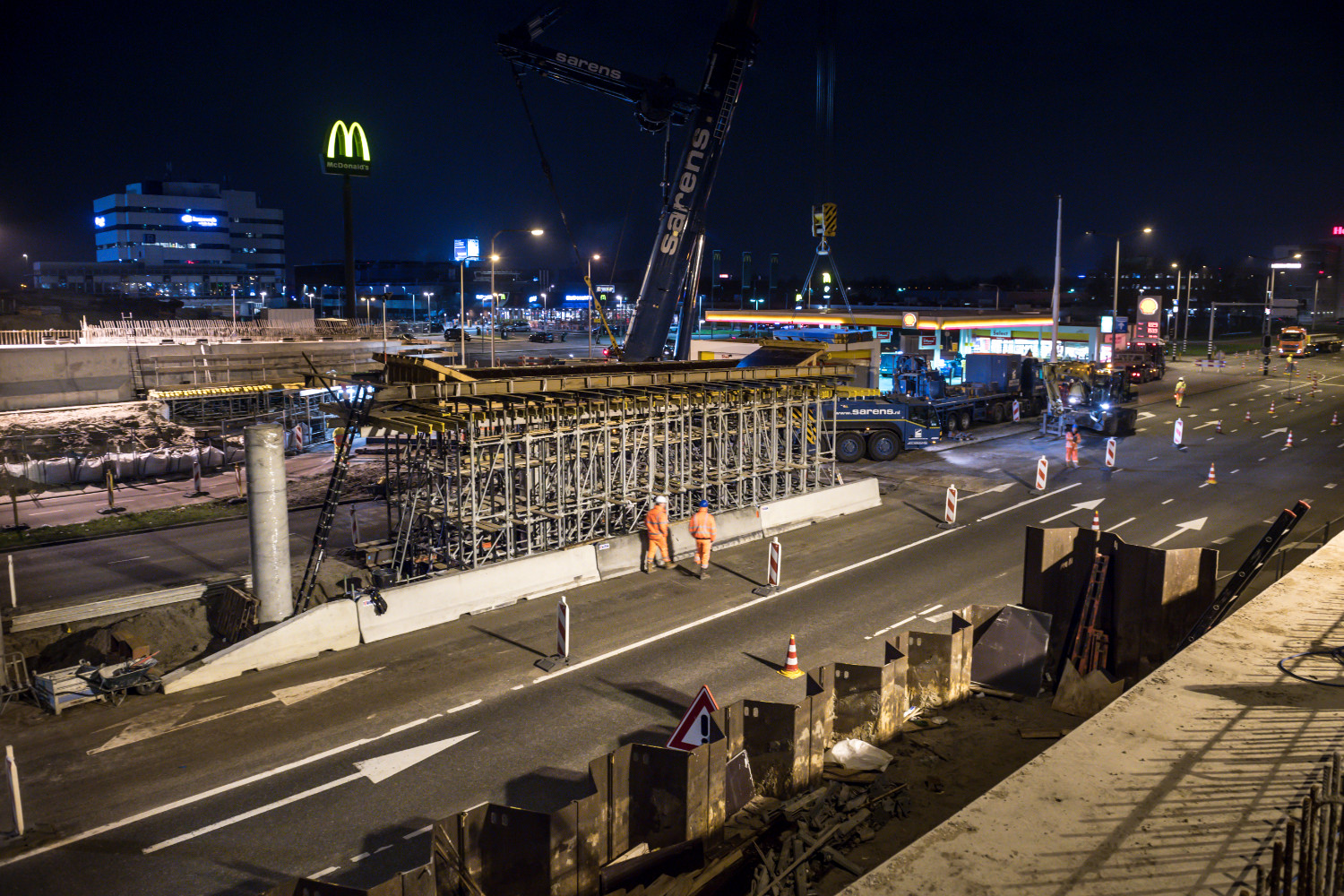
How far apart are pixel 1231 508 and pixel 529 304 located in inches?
6846

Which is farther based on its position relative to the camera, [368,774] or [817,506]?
[817,506]

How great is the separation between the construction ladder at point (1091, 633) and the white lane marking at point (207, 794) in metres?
8.54

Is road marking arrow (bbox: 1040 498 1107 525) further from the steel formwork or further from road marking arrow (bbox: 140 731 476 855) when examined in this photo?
road marking arrow (bbox: 140 731 476 855)

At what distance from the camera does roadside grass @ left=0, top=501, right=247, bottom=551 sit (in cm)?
2016

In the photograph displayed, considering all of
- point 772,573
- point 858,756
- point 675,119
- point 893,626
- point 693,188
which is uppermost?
point 675,119

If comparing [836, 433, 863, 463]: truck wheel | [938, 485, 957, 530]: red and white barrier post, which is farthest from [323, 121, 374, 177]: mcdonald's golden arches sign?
[938, 485, 957, 530]: red and white barrier post

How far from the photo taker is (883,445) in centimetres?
3030

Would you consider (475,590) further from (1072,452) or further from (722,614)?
(1072,452)

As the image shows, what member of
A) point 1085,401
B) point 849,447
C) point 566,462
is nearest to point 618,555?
point 566,462

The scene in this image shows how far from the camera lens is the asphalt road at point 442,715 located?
8.29 metres

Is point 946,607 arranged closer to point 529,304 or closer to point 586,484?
point 586,484

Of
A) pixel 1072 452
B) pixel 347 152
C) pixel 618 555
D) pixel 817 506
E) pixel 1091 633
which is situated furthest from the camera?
pixel 347 152

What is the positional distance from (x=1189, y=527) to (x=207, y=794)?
2012 cm

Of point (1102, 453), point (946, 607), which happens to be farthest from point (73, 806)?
point (1102, 453)
